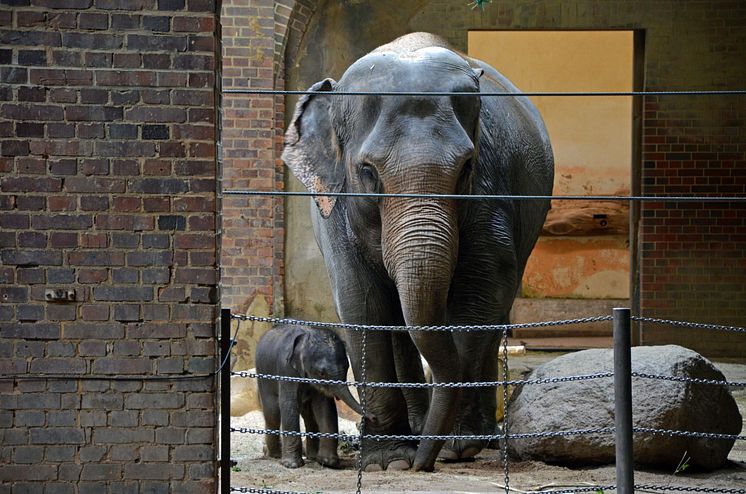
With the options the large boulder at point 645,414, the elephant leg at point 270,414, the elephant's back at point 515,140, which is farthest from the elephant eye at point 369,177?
the elephant leg at point 270,414

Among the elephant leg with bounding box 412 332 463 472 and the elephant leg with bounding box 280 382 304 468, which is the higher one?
the elephant leg with bounding box 412 332 463 472

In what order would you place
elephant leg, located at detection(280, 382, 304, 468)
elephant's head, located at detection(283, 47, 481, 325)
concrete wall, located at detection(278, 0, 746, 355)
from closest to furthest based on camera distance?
elephant's head, located at detection(283, 47, 481, 325) < elephant leg, located at detection(280, 382, 304, 468) < concrete wall, located at detection(278, 0, 746, 355)

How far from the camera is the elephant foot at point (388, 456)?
761 cm

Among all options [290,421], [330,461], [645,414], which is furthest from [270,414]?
[645,414]

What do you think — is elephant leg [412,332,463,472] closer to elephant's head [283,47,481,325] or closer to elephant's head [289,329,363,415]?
elephant's head [283,47,481,325]

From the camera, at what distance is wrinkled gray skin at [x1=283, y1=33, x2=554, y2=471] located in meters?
6.83

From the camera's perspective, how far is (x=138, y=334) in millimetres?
5301

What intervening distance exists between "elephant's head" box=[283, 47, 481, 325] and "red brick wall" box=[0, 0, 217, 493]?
1.71 metres

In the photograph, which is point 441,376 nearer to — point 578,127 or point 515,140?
point 515,140

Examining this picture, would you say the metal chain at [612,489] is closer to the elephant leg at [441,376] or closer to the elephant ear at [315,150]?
the elephant leg at [441,376]

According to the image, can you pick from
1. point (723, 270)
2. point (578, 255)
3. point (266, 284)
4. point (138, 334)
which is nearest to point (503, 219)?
point (138, 334)

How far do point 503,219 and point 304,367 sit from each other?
1.94 meters

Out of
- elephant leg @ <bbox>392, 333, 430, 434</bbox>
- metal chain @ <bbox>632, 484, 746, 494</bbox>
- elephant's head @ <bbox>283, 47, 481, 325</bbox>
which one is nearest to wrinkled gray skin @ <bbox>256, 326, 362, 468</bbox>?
elephant leg @ <bbox>392, 333, 430, 434</bbox>

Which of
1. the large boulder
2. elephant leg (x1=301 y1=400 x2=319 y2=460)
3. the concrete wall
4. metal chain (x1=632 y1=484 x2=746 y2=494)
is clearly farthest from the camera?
the concrete wall
